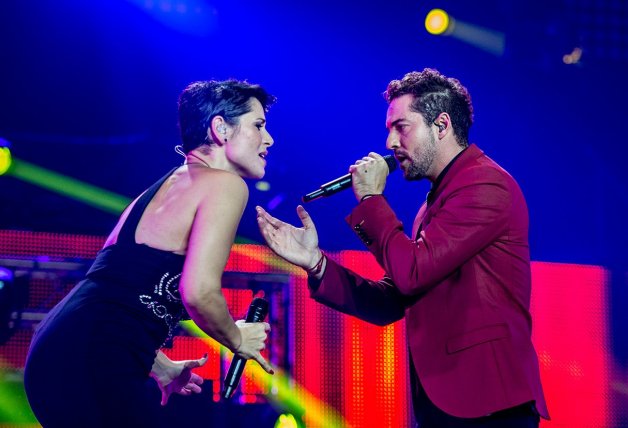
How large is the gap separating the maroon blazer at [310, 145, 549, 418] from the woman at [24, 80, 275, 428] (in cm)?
53

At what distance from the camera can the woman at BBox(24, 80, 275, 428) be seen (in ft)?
6.44

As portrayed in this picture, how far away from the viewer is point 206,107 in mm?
2527

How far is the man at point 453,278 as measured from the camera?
2.34m

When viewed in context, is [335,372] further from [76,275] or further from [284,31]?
[284,31]

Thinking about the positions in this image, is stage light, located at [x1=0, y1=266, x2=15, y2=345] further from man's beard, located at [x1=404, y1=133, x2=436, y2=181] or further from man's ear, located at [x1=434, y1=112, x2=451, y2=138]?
man's ear, located at [x1=434, y1=112, x2=451, y2=138]

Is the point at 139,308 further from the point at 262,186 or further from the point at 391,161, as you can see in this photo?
the point at 262,186

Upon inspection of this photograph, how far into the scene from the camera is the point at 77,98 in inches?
219

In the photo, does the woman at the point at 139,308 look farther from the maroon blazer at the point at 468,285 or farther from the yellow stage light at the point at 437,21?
the yellow stage light at the point at 437,21

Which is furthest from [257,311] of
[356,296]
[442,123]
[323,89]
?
[323,89]

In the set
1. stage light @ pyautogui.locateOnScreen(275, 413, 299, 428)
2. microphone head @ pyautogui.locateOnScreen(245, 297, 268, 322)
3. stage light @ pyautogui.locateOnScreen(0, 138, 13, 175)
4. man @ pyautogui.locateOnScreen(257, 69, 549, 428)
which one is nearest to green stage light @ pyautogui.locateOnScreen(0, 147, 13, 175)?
stage light @ pyautogui.locateOnScreen(0, 138, 13, 175)

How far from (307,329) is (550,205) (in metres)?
2.48

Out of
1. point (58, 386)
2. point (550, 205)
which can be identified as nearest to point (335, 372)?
point (550, 205)

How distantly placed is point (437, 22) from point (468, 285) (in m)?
3.83

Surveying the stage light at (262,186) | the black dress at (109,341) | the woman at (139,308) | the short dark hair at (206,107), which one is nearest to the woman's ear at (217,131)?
the short dark hair at (206,107)
